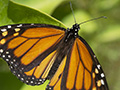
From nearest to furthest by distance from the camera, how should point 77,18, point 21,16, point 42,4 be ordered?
point 21,16 → point 42,4 → point 77,18

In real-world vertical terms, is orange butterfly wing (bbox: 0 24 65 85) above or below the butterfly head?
below

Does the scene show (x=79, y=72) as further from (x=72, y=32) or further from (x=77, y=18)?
(x=77, y=18)

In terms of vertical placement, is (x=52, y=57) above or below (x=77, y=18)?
below

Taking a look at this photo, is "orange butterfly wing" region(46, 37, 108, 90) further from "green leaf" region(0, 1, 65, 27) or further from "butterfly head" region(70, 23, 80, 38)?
"green leaf" region(0, 1, 65, 27)

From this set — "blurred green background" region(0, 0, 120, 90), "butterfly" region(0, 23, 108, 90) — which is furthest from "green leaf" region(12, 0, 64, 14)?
"butterfly" region(0, 23, 108, 90)

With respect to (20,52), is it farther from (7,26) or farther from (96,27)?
(96,27)

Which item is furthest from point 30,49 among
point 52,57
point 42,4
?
point 42,4
